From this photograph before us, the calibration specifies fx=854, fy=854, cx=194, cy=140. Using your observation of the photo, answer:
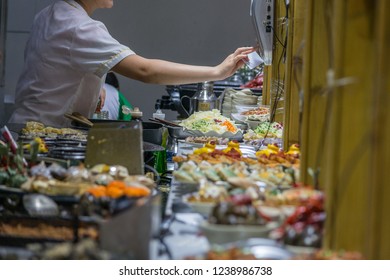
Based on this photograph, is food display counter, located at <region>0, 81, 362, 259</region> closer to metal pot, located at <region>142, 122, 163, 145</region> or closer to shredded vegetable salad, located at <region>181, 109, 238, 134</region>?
metal pot, located at <region>142, 122, 163, 145</region>

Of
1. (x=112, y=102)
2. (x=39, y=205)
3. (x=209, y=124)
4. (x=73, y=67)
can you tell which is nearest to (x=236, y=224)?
(x=39, y=205)

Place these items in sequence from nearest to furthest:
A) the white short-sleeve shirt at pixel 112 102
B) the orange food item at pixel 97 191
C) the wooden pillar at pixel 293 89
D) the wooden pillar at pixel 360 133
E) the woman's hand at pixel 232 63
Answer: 1. the wooden pillar at pixel 360 133
2. the orange food item at pixel 97 191
3. the wooden pillar at pixel 293 89
4. the woman's hand at pixel 232 63
5. the white short-sleeve shirt at pixel 112 102

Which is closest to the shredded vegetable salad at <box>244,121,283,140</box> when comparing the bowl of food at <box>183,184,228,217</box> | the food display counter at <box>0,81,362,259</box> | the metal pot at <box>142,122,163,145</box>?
the metal pot at <box>142,122,163,145</box>

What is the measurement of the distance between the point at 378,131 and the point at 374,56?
0.27 m

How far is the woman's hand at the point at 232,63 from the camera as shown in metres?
7.09

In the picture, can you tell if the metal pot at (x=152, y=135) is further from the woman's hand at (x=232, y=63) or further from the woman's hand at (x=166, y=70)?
the woman's hand at (x=232, y=63)

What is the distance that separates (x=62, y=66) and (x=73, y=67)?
0.12m

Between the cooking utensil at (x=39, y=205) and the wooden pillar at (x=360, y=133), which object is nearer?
the wooden pillar at (x=360, y=133)

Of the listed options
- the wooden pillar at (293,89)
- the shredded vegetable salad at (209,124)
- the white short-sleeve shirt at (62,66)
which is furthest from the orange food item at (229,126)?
the wooden pillar at (293,89)

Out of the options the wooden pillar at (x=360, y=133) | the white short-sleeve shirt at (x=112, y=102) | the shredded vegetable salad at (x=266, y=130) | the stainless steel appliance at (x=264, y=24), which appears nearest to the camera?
the wooden pillar at (x=360, y=133)

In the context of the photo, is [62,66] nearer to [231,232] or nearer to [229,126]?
[229,126]

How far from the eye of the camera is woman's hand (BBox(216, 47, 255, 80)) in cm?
709

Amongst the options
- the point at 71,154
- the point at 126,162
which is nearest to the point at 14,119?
the point at 71,154

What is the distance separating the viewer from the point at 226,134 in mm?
7191
